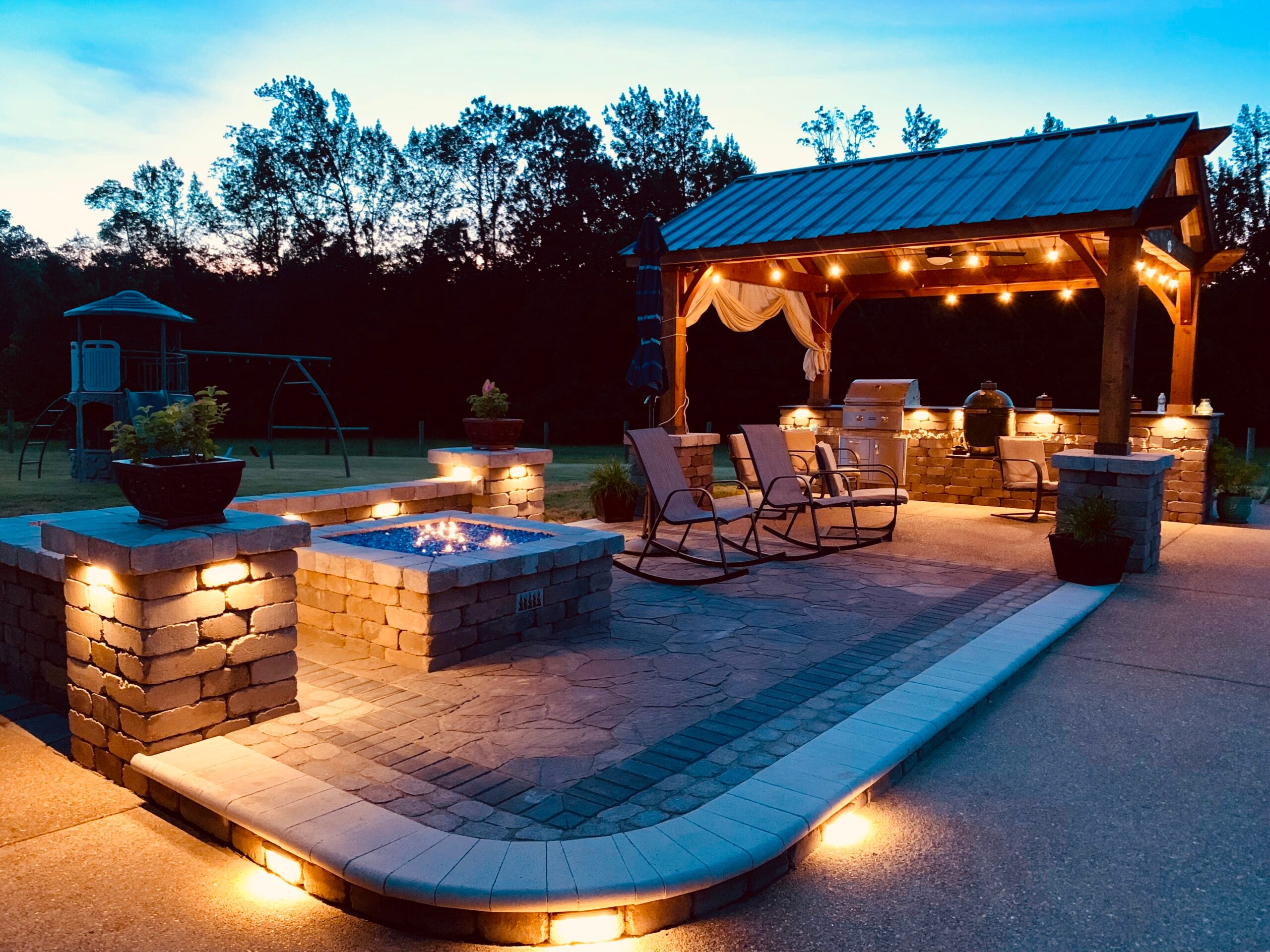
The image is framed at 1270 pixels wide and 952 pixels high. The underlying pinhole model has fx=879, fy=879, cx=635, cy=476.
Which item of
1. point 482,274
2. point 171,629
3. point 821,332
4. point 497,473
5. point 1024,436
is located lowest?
point 171,629

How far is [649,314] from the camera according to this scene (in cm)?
918

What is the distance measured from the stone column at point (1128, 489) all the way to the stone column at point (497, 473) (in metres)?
4.43

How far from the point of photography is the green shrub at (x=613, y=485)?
892 centimetres

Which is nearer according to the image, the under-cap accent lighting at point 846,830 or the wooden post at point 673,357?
the under-cap accent lighting at point 846,830

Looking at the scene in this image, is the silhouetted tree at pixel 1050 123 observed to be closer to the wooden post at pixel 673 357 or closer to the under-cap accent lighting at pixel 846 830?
the wooden post at pixel 673 357

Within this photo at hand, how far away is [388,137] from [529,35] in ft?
70.0

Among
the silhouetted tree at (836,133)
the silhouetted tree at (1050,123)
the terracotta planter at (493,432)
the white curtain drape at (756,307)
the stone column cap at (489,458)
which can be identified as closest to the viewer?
the stone column cap at (489,458)

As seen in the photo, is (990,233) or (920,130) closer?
(990,233)

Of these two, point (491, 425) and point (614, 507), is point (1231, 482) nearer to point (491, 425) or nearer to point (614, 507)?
point (614, 507)

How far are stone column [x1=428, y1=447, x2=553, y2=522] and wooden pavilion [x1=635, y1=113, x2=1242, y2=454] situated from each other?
236cm

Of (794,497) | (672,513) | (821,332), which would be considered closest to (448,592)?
(672,513)

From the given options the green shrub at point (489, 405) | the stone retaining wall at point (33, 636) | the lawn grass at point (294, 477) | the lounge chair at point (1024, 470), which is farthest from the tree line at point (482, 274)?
the stone retaining wall at point (33, 636)

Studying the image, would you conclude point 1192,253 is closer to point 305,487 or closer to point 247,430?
point 305,487

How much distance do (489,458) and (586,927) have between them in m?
5.99
